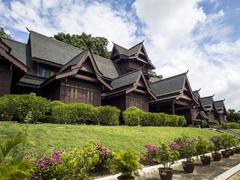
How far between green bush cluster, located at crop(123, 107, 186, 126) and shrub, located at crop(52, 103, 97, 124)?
3.67m

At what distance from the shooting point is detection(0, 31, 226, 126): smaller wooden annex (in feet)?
52.8

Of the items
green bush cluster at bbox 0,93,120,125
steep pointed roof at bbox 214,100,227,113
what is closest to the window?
green bush cluster at bbox 0,93,120,125

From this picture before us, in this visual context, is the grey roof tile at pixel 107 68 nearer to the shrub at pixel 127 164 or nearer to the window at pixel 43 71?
the window at pixel 43 71

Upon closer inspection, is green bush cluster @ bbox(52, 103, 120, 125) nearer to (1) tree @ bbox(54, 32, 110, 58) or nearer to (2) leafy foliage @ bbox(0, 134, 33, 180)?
(2) leafy foliage @ bbox(0, 134, 33, 180)

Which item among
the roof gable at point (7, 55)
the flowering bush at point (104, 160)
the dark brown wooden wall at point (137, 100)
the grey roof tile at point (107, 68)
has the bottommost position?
the flowering bush at point (104, 160)

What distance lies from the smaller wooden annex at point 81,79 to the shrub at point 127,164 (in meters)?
10.9

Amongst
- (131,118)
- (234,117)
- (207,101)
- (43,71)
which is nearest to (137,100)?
(131,118)

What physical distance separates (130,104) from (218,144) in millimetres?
10196

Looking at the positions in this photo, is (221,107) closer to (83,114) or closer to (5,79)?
(83,114)

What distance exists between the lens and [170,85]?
92.7 ft

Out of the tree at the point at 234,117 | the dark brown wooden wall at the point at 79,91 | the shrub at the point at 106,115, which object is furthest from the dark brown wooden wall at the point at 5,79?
the tree at the point at 234,117

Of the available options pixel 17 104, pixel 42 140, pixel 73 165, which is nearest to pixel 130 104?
Answer: pixel 17 104

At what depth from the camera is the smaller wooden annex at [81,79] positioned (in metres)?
16.1

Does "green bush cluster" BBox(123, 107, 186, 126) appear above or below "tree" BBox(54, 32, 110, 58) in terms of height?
below
